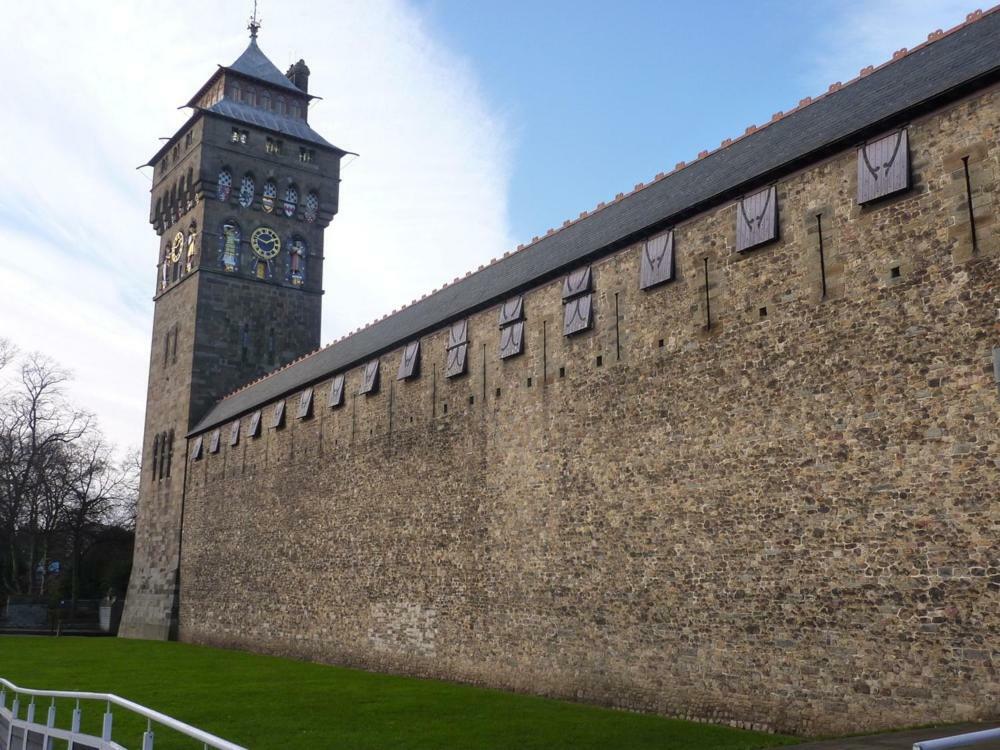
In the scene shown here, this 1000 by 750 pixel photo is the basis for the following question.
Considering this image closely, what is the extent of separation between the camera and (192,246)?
128 ft

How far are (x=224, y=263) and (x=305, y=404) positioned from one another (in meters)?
14.2

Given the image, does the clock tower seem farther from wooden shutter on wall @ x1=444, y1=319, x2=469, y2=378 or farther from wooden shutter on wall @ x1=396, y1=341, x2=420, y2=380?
wooden shutter on wall @ x1=444, y1=319, x2=469, y2=378

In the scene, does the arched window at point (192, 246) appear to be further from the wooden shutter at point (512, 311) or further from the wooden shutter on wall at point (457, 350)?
the wooden shutter at point (512, 311)

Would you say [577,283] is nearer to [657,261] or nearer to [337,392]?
[657,261]

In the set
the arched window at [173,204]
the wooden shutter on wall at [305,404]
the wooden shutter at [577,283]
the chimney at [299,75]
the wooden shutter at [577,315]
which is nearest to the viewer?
the wooden shutter at [577,315]

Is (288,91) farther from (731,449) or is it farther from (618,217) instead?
(731,449)

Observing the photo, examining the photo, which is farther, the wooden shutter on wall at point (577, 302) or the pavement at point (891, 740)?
the wooden shutter on wall at point (577, 302)

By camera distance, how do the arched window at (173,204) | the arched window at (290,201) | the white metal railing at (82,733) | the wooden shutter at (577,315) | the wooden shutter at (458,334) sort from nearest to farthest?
the white metal railing at (82,733)
the wooden shutter at (577,315)
the wooden shutter at (458,334)
the arched window at (290,201)
the arched window at (173,204)

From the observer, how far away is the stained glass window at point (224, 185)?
39.1 meters

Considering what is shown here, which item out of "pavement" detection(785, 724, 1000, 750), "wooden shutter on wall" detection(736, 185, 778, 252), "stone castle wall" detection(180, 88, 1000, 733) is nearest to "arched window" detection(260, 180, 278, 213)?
"stone castle wall" detection(180, 88, 1000, 733)

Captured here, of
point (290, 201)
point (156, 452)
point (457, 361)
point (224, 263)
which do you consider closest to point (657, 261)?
point (457, 361)

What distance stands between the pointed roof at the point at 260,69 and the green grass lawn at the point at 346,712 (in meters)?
28.6

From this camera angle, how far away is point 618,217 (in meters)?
18.0

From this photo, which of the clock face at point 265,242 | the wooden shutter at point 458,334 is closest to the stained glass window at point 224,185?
the clock face at point 265,242
